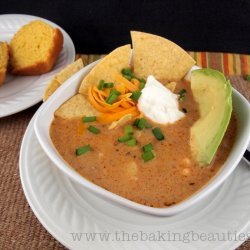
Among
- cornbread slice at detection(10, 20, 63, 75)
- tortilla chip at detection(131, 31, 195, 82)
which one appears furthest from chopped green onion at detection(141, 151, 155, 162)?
cornbread slice at detection(10, 20, 63, 75)

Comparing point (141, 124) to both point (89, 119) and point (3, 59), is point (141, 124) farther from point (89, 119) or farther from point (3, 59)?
point (3, 59)

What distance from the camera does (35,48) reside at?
95.3 inches

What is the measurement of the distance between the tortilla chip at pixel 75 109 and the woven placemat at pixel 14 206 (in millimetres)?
348

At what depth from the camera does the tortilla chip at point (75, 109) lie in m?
1.66

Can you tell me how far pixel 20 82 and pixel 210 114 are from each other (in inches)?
48.1

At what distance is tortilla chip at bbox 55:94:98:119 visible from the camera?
1.66m

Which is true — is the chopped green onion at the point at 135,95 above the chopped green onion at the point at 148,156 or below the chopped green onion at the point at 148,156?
above

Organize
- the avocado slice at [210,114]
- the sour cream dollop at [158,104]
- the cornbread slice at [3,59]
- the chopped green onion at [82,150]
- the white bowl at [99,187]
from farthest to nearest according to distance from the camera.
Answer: the cornbread slice at [3,59] < the sour cream dollop at [158,104] < the chopped green onion at [82,150] < the avocado slice at [210,114] < the white bowl at [99,187]

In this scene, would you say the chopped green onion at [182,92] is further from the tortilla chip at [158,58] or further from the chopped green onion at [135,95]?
the chopped green onion at [135,95]

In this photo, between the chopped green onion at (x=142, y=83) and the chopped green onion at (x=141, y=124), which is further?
the chopped green onion at (x=142, y=83)

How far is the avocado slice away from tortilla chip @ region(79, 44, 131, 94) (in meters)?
0.35

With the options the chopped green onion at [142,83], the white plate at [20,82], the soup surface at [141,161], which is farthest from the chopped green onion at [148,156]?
the white plate at [20,82]

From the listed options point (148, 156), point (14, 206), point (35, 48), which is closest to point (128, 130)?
point (148, 156)

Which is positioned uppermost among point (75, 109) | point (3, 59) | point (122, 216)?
point (75, 109)
